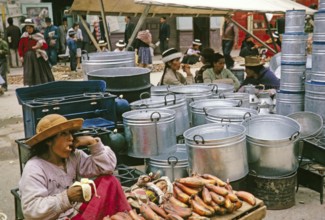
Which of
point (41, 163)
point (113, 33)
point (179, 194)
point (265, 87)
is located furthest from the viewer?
point (113, 33)

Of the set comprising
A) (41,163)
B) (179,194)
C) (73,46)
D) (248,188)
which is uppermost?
(73,46)

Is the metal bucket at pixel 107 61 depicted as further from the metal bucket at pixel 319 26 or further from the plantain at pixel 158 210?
the plantain at pixel 158 210

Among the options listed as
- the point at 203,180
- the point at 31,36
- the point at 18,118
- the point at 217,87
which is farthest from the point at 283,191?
the point at 31,36

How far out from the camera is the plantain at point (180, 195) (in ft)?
11.8

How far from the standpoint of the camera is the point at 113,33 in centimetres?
2017

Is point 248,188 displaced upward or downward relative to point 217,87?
downward

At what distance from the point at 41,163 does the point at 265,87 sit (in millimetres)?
4929

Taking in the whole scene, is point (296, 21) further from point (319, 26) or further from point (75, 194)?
point (75, 194)

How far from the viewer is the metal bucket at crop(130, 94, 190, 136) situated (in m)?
5.39

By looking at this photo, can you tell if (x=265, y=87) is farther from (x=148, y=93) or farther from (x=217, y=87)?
(x=148, y=93)

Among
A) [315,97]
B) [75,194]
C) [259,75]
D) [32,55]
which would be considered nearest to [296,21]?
[315,97]

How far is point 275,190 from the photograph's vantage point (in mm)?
4664

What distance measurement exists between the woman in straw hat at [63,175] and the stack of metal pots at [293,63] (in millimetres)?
3090

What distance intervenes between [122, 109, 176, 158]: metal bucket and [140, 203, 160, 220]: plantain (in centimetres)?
150
